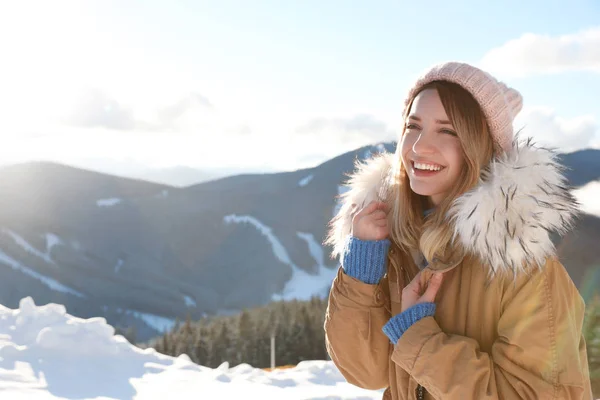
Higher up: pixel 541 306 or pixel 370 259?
pixel 370 259

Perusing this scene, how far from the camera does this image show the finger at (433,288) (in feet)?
4.90

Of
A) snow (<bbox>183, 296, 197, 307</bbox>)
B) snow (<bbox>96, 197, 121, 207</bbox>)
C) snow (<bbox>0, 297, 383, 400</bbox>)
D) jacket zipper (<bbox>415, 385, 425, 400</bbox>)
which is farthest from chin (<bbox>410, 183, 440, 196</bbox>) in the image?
snow (<bbox>96, 197, 121, 207</bbox>)

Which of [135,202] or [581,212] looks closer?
[581,212]

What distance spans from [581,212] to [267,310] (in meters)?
13.8

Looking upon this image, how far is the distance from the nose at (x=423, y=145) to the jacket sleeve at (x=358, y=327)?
0.41 meters

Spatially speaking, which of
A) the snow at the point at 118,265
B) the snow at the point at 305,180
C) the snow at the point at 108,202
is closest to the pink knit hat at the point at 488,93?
the snow at the point at 118,265

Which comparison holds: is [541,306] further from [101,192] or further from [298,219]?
[298,219]

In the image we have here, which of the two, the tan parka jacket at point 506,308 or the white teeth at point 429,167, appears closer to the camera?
the tan parka jacket at point 506,308

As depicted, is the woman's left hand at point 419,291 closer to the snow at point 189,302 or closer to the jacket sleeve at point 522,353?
the jacket sleeve at point 522,353

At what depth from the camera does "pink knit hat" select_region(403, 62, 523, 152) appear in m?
1.48

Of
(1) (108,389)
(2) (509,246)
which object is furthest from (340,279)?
(1) (108,389)

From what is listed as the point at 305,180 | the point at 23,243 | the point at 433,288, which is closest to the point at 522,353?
the point at 433,288

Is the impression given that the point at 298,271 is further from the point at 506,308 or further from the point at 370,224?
the point at 506,308

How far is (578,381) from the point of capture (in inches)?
51.6
